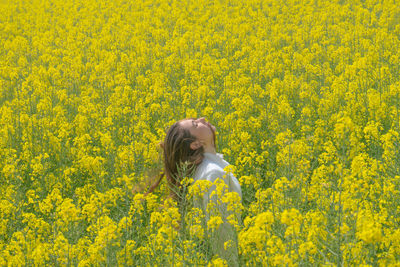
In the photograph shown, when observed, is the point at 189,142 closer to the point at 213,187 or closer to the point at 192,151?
the point at 192,151

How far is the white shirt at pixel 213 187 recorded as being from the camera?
3.05 meters

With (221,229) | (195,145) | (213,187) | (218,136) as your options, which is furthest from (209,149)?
(218,136)

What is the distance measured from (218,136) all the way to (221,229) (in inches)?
93.6

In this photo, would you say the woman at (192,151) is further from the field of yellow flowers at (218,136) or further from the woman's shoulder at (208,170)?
the field of yellow flowers at (218,136)

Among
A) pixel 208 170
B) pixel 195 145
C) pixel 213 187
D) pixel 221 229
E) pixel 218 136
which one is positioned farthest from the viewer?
pixel 218 136

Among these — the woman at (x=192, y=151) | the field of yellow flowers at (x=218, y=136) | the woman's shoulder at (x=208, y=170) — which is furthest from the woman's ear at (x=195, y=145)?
the field of yellow flowers at (x=218, y=136)

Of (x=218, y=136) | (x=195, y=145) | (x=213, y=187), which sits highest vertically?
(x=195, y=145)

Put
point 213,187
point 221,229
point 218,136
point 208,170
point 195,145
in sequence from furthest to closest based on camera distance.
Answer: point 218,136 < point 195,145 < point 208,170 < point 213,187 < point 221,229

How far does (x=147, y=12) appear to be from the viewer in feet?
55.0

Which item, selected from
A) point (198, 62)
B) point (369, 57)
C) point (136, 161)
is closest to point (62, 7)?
point (198, 62)

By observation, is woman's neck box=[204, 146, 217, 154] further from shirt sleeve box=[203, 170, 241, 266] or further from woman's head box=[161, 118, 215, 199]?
shirt sleeve box=[203, 170, 241, 266]

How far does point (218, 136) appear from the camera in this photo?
5.70 m

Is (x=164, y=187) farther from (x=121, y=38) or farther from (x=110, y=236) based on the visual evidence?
(x=121, y=38)

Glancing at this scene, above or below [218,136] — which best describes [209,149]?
above
